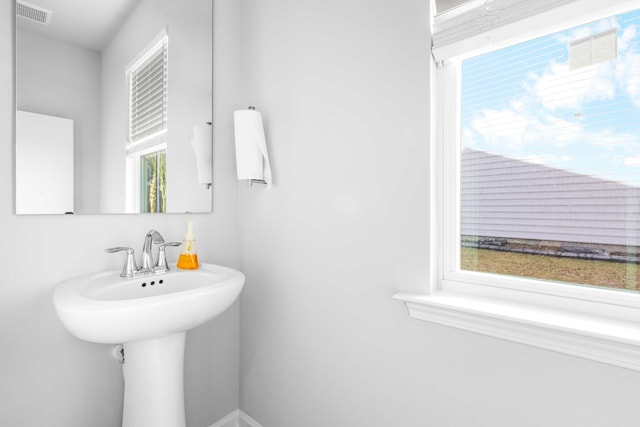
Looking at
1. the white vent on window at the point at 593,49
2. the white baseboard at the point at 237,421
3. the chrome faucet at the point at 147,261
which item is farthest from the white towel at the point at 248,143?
the white baseboard at the point at 237,421

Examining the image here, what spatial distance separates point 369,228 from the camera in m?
1.15

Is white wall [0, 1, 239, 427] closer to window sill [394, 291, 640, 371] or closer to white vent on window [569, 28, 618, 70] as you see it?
window sill [394, 291, 640, 371]

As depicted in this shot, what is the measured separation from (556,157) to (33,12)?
1.73 meters

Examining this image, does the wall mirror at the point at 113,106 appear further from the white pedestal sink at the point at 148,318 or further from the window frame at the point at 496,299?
the window frame at the point at 496,299

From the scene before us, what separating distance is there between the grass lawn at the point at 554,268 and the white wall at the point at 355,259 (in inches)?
7.4

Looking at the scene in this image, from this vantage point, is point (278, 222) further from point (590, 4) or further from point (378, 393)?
point (590, 4)

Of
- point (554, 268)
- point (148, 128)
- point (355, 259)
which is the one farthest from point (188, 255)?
point (554, 268)

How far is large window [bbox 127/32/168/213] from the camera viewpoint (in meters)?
1.29

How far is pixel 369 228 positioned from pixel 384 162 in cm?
24

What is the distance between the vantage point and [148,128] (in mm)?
1344

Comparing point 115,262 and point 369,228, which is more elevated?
point 369,228

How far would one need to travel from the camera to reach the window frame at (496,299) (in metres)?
0.75

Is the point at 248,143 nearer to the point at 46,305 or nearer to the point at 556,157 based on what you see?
the point at 46,305

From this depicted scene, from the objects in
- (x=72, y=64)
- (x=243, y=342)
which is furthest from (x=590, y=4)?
(x=243, y=342)
